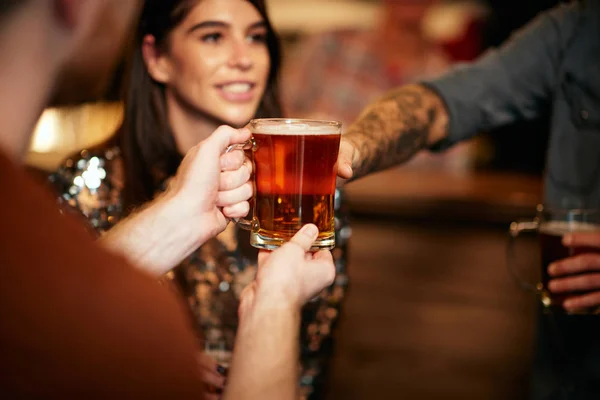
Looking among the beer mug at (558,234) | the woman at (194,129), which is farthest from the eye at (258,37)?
the beer mug at (558,234)

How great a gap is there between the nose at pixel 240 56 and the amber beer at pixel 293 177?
617 millimetres

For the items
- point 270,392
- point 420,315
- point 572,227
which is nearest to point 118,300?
point 270,392

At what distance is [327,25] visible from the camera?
627cm

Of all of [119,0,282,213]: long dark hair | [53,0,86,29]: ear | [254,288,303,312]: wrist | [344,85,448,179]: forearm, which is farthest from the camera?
[119,0,282,213]: long dark hair

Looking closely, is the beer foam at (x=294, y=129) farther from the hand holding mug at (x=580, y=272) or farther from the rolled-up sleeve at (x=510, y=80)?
the rolled-up sleeve at (x=510, y=80)

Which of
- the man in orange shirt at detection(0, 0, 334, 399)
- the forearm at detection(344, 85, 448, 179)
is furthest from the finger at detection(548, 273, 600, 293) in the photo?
the man in orange shirt at detection(0, 0, 334, 399)

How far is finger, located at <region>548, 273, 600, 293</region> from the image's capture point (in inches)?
50.3

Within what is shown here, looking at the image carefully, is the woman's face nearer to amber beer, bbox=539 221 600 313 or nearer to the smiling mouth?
the smiling mouth

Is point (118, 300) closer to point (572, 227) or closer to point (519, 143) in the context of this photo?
point (572, 227)

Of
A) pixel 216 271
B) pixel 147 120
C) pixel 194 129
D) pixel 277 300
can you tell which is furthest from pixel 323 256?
pixel 147 120

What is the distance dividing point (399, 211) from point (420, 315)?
2.49 feet

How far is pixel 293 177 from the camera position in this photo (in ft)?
3.35

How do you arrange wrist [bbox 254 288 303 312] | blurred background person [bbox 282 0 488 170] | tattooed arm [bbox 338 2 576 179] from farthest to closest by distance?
blurred background person [bbox 282 0 488 170] < tattooed arm [bbox 338 2 576 179] < wrist [bbox 254 288 303 312]

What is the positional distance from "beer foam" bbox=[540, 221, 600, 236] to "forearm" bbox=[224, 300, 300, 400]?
0.73 m
